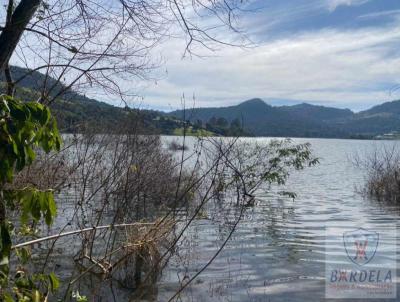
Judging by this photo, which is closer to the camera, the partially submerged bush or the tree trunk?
the tree trunk

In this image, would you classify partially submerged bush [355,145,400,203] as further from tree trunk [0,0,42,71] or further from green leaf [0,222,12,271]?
green leaf [0,222,12,271]

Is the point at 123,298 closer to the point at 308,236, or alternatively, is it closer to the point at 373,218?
the point at 308,236

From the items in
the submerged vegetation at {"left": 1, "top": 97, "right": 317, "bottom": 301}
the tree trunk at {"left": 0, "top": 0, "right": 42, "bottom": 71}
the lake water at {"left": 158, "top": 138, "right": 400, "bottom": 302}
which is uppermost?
the tree trunk at {"left": 0, "top": 0, "right": 42, "bottom": 71}

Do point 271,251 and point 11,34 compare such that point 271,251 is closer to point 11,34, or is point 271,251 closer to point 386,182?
point 11,34

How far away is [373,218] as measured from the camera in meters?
17.1

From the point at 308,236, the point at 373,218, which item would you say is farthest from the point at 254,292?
the point at 373,218

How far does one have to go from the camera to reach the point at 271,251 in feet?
38.3

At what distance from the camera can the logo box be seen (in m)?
8.32

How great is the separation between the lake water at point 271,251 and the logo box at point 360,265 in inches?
6.3

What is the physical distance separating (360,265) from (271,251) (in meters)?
2.21

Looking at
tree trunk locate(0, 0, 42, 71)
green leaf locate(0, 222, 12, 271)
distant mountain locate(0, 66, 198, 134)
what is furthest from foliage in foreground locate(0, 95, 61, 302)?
distant mountain locate(0, 66, 198, 134)

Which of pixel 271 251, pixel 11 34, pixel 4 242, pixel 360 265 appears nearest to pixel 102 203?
pixel 271 251

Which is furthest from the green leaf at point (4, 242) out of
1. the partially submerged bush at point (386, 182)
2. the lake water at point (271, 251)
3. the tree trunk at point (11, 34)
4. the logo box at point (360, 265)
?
the partially submerged bush at point (386, 182)

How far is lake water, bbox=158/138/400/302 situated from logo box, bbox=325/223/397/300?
0.53 ft
